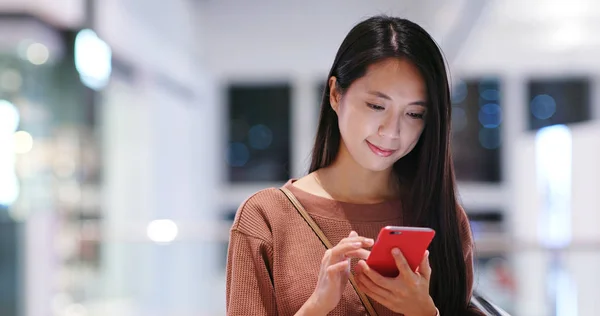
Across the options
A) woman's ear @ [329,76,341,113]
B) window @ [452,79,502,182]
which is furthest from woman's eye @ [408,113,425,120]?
window @ [452,79,502,182]

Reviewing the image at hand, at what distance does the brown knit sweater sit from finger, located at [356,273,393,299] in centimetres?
12

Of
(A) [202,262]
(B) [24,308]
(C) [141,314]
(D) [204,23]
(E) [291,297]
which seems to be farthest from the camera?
(D) [204,23]

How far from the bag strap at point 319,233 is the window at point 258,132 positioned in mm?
11020

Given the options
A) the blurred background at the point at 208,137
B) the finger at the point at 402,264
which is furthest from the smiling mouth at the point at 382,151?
the blurred background at the point at 208,137

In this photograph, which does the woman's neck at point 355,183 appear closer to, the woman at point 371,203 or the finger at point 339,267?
the woman at point 371,203

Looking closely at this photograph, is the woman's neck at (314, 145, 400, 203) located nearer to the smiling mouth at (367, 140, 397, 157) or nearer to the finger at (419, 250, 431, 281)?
the smiling mouth at (367, 140, 397, 157)

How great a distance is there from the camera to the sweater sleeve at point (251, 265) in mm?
1354

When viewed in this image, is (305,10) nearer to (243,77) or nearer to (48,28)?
(243,77)

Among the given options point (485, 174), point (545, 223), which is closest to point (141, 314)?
point (545, 223)

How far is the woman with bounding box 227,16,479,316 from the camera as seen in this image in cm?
132

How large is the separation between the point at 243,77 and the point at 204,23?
1044 millimetres

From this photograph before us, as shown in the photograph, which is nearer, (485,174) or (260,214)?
(260,214)

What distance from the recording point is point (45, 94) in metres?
7.07

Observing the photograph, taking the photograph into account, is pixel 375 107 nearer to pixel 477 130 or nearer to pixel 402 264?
pixel 402 264
